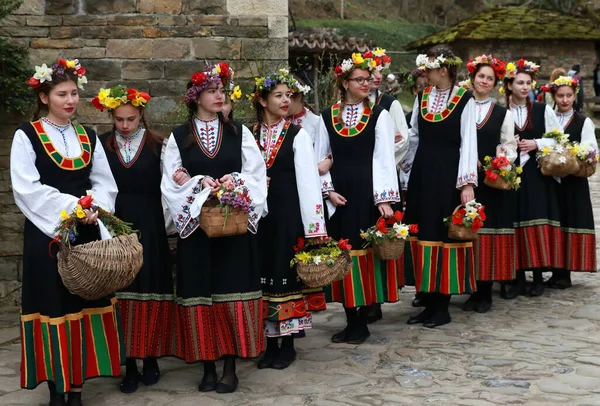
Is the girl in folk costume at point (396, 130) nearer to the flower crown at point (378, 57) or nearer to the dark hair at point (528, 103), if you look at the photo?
the flower crown at point (378, 57)

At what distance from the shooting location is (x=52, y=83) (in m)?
4.89

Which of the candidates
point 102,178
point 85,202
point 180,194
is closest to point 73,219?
point 85,202

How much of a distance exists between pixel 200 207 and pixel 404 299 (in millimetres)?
3379

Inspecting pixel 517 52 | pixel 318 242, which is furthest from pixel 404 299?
pixel 517 52

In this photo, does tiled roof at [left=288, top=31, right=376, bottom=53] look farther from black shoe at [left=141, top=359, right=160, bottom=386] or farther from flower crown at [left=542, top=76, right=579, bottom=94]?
black shoe at [left=141, top=359, right=160, bottom=386]

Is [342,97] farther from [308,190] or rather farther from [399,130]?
[308,190]

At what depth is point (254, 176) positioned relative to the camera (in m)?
5.19

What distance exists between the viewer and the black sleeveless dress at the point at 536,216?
757cm

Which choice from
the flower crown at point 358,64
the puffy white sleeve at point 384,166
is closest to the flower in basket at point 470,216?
the puffy white sleeve at point 384,166

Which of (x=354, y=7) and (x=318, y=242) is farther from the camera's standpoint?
(x=354, y=7)

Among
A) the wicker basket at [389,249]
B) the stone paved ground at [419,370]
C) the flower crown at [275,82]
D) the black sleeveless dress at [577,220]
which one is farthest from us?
the black sleeveless dress at [577,220]

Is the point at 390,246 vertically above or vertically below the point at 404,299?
above

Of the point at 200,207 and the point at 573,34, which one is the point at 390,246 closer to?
the point at 200,207

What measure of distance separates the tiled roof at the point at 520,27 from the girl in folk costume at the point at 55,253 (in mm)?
20466
